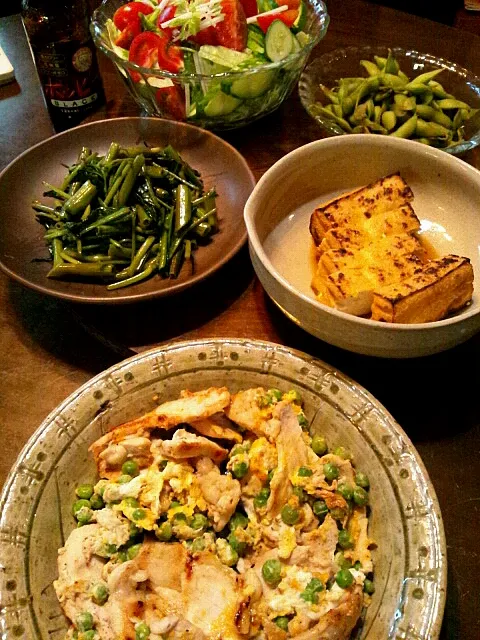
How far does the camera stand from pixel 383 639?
4.06 ft

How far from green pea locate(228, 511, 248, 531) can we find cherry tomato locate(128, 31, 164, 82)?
207 centimetres

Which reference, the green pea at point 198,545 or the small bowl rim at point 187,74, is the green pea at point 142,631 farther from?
the small bowl rim at point 187,74

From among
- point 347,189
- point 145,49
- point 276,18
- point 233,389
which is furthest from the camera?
point 276,18

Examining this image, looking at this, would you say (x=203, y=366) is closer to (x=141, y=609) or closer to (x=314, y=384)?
(x=314, y=384)

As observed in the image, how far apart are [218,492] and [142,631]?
36 cm

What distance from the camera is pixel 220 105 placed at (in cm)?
253

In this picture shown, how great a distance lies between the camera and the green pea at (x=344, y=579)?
4.33ft

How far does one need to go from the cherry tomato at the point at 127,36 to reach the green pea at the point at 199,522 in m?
2.28

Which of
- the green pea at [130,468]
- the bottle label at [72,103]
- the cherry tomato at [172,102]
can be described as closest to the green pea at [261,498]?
the green pea at [130,468]

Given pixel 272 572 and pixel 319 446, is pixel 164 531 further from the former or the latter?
pixel 319 446

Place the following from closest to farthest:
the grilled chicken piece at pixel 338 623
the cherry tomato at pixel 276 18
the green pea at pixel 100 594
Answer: the grilled chicken piece at pixel 338 623
the green pea at pixel 100 594
the cherry tomato at pixel 276 18

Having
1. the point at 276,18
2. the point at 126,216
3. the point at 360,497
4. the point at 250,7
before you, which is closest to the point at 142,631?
the point at 360,497

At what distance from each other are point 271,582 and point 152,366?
663mm

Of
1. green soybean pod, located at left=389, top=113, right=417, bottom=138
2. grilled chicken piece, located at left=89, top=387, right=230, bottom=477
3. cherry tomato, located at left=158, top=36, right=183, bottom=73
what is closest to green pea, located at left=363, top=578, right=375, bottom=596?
grilled chicken piece, located at left=89, top=387, right=230, bottom=477
